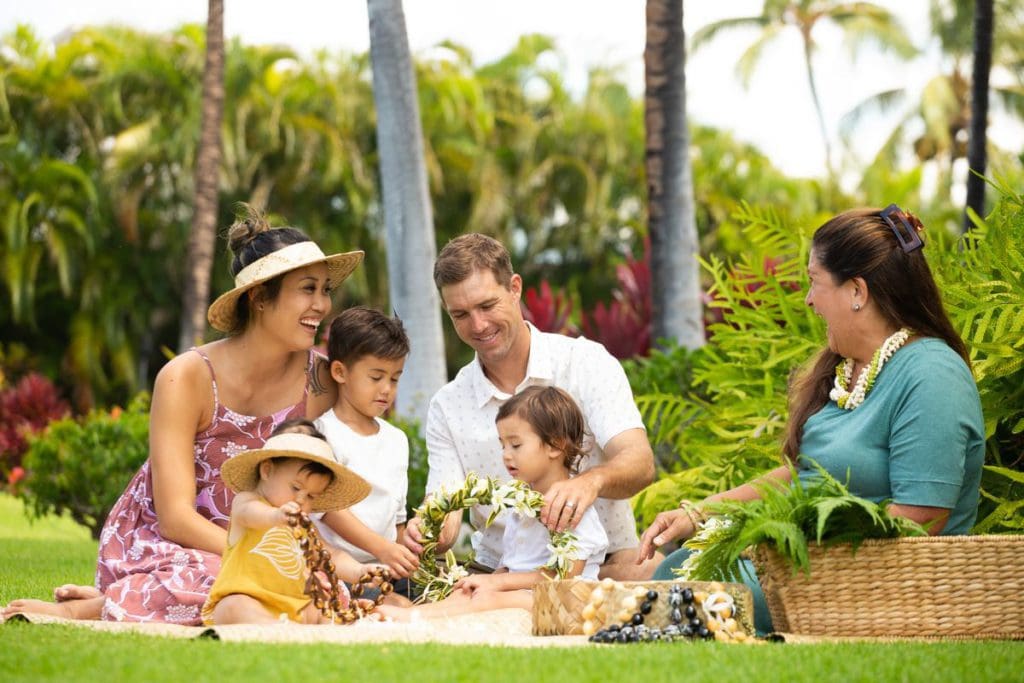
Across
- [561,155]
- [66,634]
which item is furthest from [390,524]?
[561,155]

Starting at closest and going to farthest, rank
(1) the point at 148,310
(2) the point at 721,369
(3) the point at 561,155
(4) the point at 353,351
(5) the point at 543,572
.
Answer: (5) the point at 543,572 < (4) the point at 353,351 < (2) the point at 721,369 < (1) the point at 148,310 < (3) the point at 561,155

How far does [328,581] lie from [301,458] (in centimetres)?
51

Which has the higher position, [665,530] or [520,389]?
[520,389]

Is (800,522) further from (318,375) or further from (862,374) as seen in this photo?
(318,375)

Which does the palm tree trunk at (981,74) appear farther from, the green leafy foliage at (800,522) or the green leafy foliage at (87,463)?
the green leafy foliage at (87,463)

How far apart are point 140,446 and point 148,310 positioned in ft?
56.6

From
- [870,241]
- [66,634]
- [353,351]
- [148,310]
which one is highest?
[870,241]

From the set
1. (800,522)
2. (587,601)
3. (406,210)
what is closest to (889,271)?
(800,522)

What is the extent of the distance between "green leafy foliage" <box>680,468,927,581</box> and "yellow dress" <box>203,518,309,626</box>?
155cm

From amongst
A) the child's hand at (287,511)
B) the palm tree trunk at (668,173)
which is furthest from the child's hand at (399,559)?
the palm tree trunk at (668,173)

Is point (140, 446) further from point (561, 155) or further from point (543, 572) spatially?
point (561, 155)

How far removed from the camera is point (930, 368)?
4.57 metres

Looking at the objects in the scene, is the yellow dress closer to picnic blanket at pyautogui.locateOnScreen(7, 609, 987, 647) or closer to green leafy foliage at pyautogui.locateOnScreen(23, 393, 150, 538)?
picnic blanket at pyautogui.locateOnScreen(7, 609, 987, 647)

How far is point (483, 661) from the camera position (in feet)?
12.8
